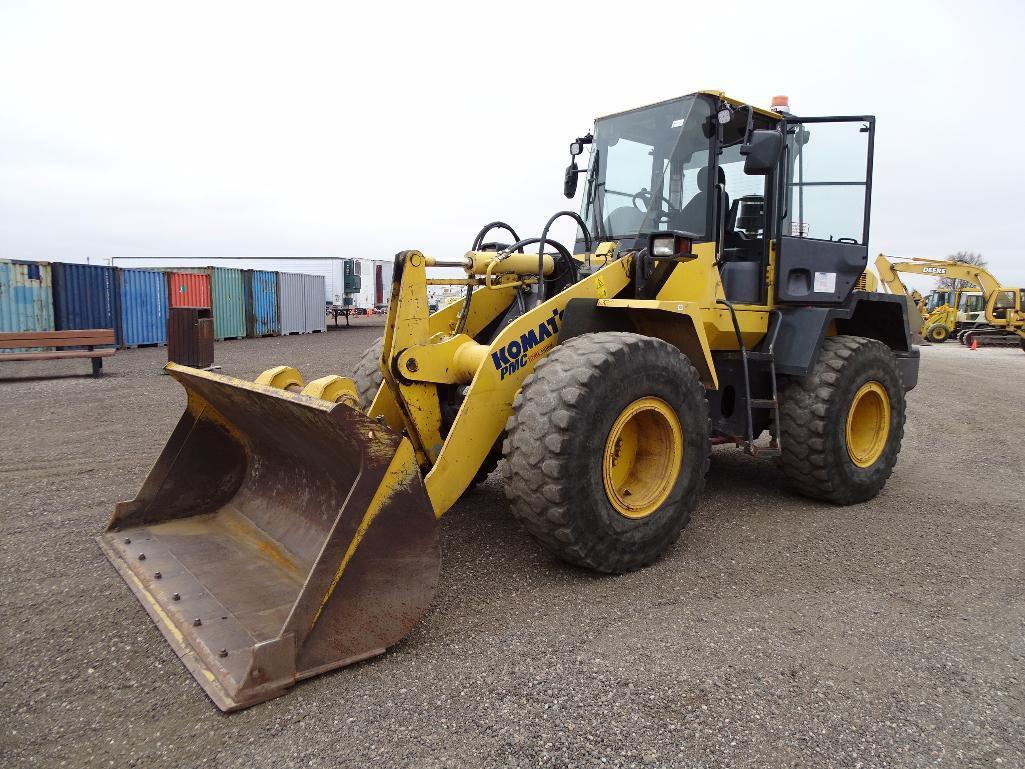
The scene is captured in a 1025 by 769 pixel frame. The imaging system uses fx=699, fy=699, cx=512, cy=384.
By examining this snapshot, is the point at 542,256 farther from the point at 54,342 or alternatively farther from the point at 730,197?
the point at 54,342

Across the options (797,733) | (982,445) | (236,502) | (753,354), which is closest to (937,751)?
(797,733)

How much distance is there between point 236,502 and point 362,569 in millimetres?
1876

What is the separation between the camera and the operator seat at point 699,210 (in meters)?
4.89

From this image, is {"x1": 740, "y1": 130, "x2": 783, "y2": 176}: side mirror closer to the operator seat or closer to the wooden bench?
the operator seat

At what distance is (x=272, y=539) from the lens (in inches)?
153

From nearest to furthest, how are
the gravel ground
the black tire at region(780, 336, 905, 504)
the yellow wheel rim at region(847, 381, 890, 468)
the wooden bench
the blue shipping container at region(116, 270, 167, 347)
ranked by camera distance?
the gravel ground
the black tire at region(780, 336, 905, 504)
the yellow wheel rim at region(847, 381, 890, 468)
the wooden bench
the blue shipping container at region(116, 270, 167, 347)

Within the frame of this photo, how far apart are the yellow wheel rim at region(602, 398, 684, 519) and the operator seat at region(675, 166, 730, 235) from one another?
1597 millimetres

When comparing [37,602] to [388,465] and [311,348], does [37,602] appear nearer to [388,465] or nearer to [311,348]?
[388,465]

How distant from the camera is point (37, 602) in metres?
3.40

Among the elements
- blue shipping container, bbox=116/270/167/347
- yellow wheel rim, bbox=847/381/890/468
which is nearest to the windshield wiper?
yellow wheel rim, bbox=847/381/890/468

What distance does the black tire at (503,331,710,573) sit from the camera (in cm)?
338

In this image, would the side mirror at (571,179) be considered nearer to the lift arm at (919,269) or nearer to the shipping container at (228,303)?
the shipping container at (228,303)

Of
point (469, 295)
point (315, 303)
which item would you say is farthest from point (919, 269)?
point (469, 295)

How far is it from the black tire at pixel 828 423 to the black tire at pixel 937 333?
31.3 metres
